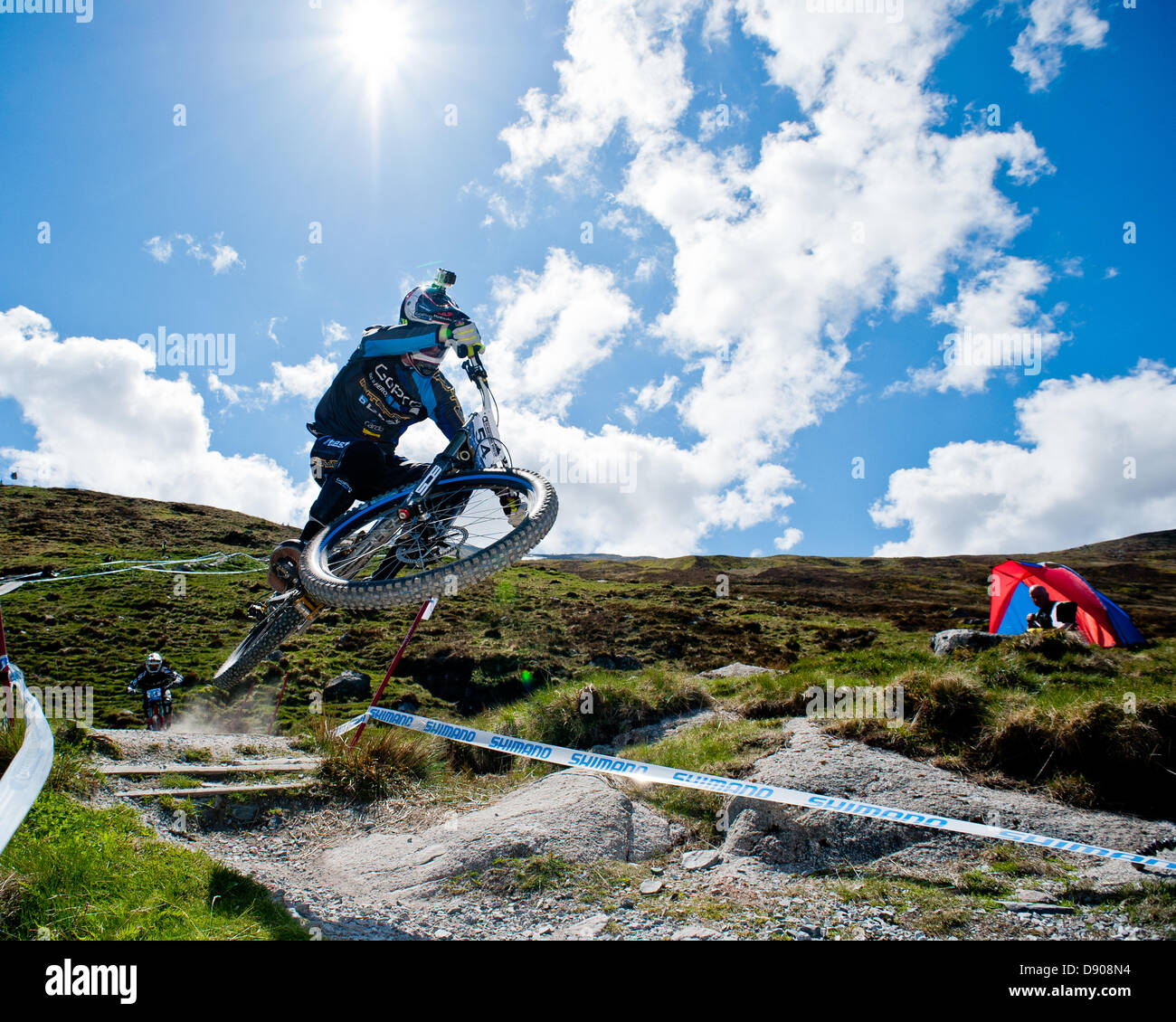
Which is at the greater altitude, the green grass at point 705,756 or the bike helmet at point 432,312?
the bike helmet at point 432,312

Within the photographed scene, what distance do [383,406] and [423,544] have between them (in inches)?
70.9

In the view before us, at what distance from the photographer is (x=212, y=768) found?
264 inches

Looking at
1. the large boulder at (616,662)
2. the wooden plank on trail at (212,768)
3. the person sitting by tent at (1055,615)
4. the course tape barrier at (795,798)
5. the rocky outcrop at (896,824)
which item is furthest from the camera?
the large boulder at (616,662)

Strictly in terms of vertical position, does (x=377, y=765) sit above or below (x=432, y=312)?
below

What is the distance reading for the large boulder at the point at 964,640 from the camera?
1219 centimetres

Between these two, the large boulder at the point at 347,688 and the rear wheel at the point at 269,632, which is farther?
the large boulder at the point at 347,688

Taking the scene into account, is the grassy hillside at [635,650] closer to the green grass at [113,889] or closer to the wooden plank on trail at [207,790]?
the wooden plank on trail at [207,790]

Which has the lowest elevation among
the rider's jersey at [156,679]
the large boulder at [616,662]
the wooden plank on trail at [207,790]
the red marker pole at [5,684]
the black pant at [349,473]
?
the large boulder at [616,662]

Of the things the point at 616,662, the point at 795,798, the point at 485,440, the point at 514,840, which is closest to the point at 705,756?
the point at 795,798

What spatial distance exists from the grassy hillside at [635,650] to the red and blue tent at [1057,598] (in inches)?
42.0

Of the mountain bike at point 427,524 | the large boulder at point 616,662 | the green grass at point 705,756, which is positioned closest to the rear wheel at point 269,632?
the mountain bike at point 427,524

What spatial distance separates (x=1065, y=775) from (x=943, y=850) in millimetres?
1822

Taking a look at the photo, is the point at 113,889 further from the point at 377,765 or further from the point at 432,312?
the point at 432,312

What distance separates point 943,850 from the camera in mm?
4559
